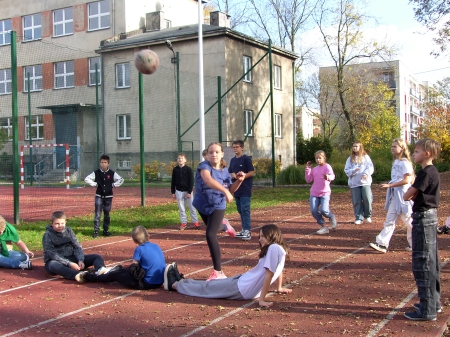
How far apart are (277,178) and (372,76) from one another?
3108 centimetres

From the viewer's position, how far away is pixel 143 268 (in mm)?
6629

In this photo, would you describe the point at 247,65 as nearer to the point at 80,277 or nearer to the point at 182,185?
the point at 182,185

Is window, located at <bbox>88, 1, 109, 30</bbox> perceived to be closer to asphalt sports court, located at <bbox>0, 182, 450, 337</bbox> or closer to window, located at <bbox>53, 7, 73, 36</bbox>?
window, located at <bbox>53, 7, 73, 36</bbox>

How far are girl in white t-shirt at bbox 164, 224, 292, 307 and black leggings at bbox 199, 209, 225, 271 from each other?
510 millimetres

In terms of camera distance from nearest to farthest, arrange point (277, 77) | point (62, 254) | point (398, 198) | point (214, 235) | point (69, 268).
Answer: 1. point (214, 235)
2. point (69, 268)
3. point (62, 254)
4. point (398, 198)
5. point (277, 77)

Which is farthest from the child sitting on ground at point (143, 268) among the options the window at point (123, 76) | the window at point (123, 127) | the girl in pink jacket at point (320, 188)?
the window at point (123, 76)

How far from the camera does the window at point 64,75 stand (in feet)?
110

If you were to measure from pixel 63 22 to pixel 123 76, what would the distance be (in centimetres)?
917

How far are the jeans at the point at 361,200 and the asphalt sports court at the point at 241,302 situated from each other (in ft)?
8.82

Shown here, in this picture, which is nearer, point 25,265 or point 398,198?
point 25,265

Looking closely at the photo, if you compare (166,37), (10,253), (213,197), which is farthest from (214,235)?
(166,37)

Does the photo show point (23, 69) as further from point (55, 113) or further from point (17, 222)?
point (17, 222)

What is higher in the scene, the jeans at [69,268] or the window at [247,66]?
the window at [247,66]

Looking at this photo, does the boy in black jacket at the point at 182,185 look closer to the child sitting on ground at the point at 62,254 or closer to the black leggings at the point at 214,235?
the child sitting on ground at the point at 62,254
